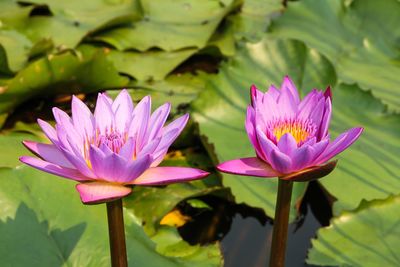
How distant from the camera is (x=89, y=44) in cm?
177

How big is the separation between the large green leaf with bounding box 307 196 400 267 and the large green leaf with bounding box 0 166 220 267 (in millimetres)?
197

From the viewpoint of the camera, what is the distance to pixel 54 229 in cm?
99

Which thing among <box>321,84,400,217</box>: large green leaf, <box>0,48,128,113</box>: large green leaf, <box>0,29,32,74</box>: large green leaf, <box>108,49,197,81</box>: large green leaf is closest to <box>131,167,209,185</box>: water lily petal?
<box>321,84,400,217</box>: large green leaf

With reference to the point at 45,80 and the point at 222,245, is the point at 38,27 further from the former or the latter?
the point at 222,245

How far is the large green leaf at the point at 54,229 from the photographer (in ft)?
3.15

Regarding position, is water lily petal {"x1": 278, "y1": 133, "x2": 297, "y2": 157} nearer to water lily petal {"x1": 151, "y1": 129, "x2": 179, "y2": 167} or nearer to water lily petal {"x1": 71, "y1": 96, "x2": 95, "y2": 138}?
water lily petal {"x1": 151, "y1": 129, "x2": 179, "y2": 167}

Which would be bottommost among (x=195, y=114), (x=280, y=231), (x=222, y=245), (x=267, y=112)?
(x=222, y=245)

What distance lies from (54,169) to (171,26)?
1188 millimetres

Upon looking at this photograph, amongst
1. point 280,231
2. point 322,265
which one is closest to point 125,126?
point 280,231

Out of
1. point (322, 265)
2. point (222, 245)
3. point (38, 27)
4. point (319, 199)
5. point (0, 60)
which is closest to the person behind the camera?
point (322, 265)

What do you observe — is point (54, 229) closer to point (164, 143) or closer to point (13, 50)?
point (164, 143)

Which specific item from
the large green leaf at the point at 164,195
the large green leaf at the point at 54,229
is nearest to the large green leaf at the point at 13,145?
the large green leaf at the point at 54,229

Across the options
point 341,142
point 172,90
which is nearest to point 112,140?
point 341,142

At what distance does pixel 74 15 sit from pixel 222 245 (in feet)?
2.88
